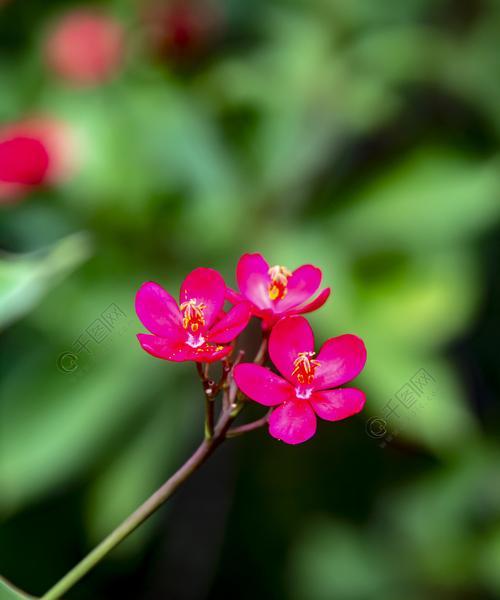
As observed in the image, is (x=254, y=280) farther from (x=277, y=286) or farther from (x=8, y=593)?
(x=8, y=593)

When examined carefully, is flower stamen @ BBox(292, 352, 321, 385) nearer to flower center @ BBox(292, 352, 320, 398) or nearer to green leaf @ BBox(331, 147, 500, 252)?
flower center @ BBox(292, 352, 320, 398)

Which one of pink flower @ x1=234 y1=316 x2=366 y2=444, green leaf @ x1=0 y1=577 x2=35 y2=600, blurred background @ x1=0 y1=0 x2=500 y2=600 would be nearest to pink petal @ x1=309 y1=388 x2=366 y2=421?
pink flower @ x1=234 y1=316 x2=366 y2=444

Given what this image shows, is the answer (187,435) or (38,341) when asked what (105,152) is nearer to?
(38,341)

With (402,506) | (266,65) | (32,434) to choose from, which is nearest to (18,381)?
(32,434)

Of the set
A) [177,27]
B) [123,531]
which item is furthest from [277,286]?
[177,27]

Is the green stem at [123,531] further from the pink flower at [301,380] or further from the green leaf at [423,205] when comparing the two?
the green leaf at [423,205]

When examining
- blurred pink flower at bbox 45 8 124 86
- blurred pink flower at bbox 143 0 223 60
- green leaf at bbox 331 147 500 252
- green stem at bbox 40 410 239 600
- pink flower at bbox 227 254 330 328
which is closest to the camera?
green stem at bbox 40 410 239 600
